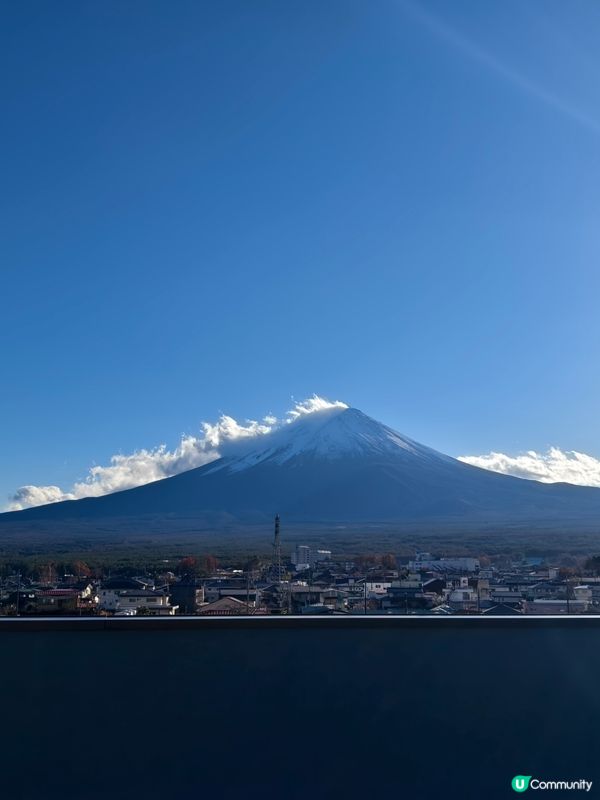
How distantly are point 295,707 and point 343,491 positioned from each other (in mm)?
43177

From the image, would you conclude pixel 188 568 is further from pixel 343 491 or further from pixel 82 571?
pixel 343 491

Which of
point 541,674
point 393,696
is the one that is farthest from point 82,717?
point 541,674

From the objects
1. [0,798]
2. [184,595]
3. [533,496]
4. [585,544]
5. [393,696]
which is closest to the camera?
[0,798]

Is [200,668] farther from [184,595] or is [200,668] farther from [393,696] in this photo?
[184,595]

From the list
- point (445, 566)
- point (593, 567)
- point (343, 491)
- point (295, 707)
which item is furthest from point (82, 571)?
point (343, 491)

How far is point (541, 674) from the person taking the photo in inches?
141

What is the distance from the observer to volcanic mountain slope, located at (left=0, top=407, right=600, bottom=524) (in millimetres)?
42156

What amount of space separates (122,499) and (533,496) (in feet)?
74.5

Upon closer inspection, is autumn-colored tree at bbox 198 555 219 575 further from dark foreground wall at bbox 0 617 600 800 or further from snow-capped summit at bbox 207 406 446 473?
snow-capped summit at bbox 207 406 446 473
